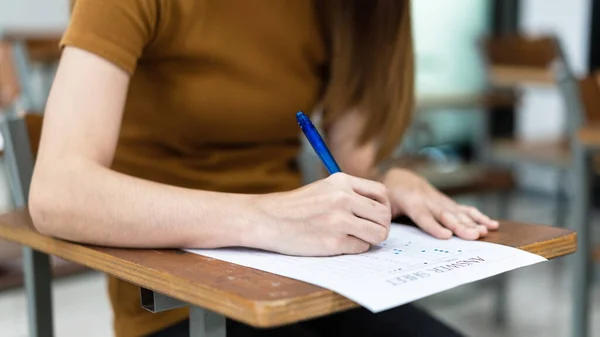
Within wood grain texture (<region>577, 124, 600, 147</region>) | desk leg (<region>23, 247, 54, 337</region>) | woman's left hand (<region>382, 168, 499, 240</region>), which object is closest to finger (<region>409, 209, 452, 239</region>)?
woman's left hand (<region>382, 168, 499, 240</region>)

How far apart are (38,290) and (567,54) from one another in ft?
12.2

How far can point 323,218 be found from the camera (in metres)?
0.68

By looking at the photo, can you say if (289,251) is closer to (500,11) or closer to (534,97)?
(534,97)

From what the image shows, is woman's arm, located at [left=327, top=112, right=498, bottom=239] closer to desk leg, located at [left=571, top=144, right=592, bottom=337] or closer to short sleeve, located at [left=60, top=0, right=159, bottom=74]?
short sleeve, located at [left=60, top=0, right=159, bottom=74]

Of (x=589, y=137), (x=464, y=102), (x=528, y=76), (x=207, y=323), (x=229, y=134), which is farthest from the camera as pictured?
(x=464, y=102)

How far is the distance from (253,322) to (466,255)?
0.85 feet

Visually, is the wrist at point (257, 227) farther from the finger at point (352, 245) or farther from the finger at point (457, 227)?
the finger at point (457, 227)

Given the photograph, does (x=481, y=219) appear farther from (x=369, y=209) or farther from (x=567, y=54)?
(x=567, y=54)

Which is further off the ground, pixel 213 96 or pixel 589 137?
pixel 213 96

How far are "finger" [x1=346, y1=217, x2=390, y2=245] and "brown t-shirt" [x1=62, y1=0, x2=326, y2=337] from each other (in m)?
0.29

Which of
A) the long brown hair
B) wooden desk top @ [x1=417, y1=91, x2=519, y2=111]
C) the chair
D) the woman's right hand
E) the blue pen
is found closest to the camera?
the woman's right hand

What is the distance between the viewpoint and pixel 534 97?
4586mm

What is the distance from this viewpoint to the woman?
2.29 feet

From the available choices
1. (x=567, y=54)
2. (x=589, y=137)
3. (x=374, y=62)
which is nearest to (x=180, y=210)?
(x=374, y=62)
